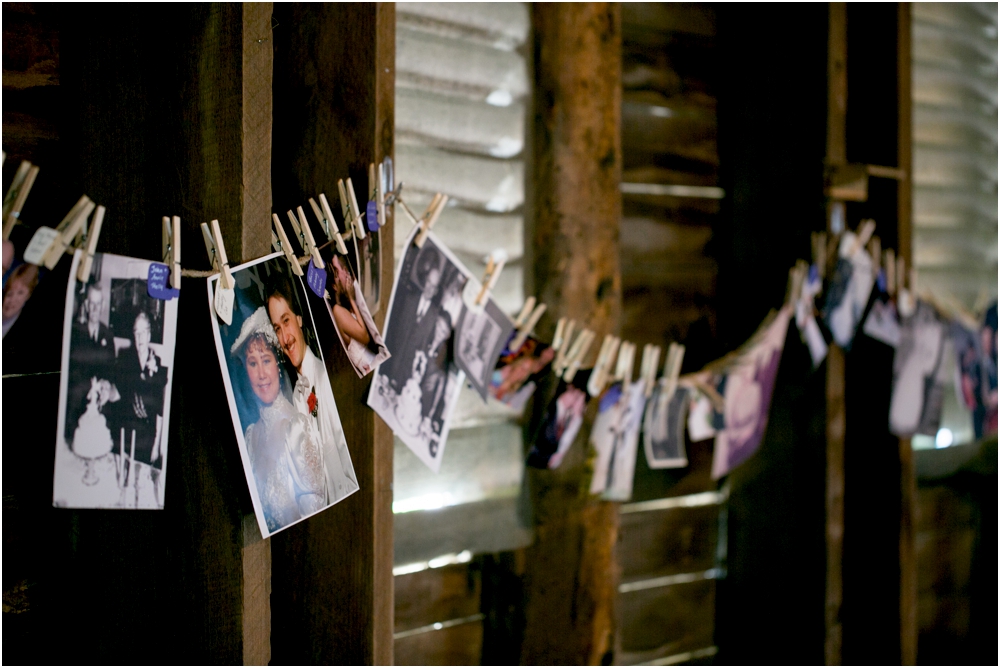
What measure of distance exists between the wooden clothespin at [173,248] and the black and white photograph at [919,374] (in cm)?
159

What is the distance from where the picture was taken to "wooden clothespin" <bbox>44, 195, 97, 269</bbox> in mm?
635

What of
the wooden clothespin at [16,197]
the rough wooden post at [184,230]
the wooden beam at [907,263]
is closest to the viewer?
the wooden clothespin at [16,197]

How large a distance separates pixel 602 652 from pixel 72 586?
89cm

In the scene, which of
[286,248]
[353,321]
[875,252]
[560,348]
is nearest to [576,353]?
[560,348]

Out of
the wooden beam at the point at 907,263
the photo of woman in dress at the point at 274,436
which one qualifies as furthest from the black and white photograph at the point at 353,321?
the wooden beam at the point at 907,263

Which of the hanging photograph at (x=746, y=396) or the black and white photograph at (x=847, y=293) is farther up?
the black and white photograph at (x=847, y=293)

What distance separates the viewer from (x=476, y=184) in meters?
1.32

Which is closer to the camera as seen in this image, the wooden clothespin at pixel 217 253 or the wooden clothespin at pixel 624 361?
the wooden clothespin at pixel 217 253

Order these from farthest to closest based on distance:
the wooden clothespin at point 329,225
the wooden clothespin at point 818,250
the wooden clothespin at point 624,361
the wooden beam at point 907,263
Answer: the wooden beam at point 907,263 → the wooden clothespin at point 818,250 → the wooden clothespin at point 624,361 → the wooden clothespin at point 329,225

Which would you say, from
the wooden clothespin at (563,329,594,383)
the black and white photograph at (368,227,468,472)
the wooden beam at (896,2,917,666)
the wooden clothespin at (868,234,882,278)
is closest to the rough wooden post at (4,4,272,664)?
the black and white photograph at (368,227,468,472)

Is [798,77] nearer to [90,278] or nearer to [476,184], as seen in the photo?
[476,184]

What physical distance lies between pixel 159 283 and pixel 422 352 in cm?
39

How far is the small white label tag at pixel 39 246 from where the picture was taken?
623 mm

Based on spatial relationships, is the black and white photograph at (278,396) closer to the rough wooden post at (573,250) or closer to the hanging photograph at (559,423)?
the hanging photograph at (559,423)
